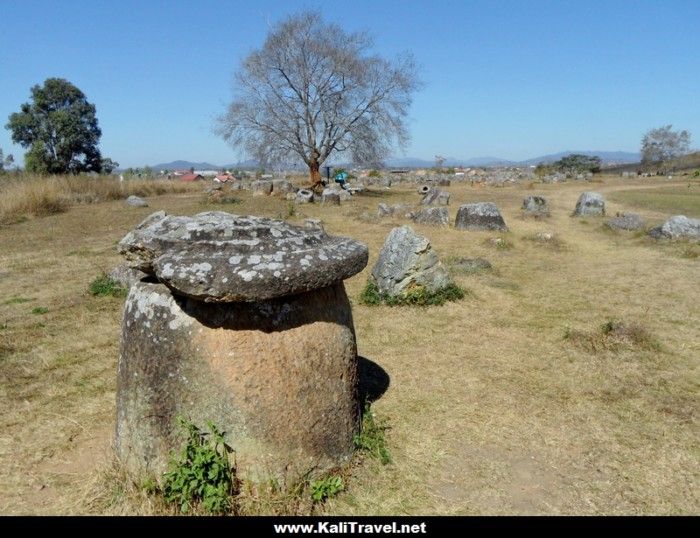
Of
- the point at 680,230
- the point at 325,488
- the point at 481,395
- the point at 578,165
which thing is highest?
the point at 578,165

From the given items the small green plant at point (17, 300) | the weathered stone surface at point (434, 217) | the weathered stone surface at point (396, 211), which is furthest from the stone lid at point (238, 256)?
the weathered stone surface at point (396, 211)

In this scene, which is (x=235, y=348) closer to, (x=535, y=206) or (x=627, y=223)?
(x=627, y=223)

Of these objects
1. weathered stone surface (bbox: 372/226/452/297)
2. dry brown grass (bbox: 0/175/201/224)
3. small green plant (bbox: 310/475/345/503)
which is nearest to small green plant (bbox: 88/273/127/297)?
weathered stone surface (bbox: 372/226/452/297)

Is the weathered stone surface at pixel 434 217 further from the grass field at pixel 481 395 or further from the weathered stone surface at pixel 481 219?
the grass field at pixel 481 395

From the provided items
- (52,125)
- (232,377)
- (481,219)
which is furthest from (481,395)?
(52,125)

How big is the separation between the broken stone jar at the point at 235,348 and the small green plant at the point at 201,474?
74 millimetres

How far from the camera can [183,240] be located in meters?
3.13

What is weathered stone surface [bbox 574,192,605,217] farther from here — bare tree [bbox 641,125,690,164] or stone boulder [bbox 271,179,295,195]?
bare tree [bbox 641,125,690,164]

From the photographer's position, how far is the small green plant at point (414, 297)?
728 centimetres

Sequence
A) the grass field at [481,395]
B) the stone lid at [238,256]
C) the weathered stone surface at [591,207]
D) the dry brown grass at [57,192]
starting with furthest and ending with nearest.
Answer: the weathered stone surface at [591,207] → the dry brown grass at [57,192] → the grass field at [481,395] → the stone lid at [238,256]

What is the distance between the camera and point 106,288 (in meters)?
7.64

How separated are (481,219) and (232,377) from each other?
40.7 ft

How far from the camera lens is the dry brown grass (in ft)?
54.5
